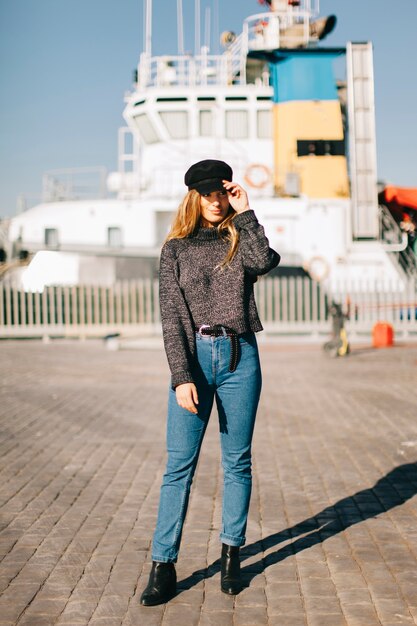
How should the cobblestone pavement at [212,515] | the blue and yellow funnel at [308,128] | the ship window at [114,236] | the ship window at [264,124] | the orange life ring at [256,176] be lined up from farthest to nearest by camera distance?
the ship window at [264,124]
the blue and yellow funnel at [308,128]
the orange life ring at [256,176]
the ship window at [114,236]
the cobblestone pavement at [212,515]

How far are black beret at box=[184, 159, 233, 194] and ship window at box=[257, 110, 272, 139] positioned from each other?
21871 millimetres

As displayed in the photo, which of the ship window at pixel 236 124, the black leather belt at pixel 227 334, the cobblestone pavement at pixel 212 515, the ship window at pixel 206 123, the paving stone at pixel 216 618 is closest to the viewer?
the paving stone at pixel 216 618

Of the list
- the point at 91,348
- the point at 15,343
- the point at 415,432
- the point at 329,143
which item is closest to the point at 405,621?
the point at 415,432

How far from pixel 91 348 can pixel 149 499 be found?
13.5 meters

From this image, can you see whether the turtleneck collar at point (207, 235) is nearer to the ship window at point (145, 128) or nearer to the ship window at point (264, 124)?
the ship window at point (264, 124)

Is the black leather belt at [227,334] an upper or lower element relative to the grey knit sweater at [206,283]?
lower

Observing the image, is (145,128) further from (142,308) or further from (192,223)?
(192,223)

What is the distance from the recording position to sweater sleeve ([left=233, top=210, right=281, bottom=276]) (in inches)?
129

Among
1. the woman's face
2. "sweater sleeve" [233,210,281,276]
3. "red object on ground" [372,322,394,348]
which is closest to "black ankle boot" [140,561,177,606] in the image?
"sweater sleeve" [233,210,281,276]

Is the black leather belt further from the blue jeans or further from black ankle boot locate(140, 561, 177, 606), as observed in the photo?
black ankle boot locate(140, 561, 177, 606)

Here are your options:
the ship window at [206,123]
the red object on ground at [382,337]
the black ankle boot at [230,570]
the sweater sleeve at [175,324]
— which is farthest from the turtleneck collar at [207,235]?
the ship window at [206,123]

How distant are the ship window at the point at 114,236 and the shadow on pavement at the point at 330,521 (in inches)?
716

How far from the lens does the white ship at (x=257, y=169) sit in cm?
2295

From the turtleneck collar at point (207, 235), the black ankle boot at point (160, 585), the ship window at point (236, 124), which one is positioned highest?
the ship window at point (236, 124)
